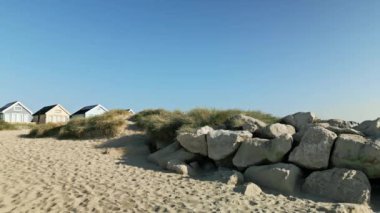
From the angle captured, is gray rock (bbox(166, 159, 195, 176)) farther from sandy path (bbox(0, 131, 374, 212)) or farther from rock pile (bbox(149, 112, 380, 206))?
sandy path (bbox(0, 131, 374, 212))

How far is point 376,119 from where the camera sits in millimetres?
10609

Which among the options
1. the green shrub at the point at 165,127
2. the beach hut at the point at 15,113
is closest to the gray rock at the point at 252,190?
the green shrub at the point at 165,127

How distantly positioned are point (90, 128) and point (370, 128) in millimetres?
11364

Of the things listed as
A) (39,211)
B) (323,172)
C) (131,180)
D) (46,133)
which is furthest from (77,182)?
(46,133)

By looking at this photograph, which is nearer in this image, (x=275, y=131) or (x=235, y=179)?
(x=235, y=179)

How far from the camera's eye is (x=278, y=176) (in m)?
9.32

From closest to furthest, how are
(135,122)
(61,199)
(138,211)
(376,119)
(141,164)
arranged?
(138,211), (61,199), (376,119), (141,164), (135,122)

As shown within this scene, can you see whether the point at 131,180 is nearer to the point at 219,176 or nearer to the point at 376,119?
the point at 219,176

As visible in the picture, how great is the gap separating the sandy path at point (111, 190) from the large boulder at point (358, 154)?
1677mm

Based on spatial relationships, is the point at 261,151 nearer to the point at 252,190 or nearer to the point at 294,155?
the point at 294,155

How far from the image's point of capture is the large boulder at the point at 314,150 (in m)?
9.53

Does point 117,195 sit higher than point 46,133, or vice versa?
point 46,133

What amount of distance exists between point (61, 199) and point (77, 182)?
4.63 feet

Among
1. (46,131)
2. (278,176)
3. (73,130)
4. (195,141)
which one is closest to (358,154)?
(278,176)
